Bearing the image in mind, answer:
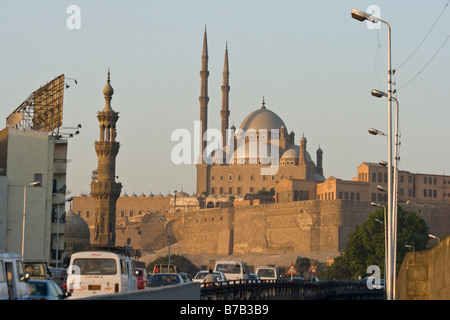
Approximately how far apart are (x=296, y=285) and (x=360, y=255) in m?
48.2

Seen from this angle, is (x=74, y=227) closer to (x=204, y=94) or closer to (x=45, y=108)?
(x=45, y=108)

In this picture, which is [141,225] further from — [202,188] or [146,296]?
[146,296]

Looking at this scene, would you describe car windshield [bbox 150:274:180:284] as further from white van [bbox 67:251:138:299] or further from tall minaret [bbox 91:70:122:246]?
tall minaret [bbox 91:70:122:246]

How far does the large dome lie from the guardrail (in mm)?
95562

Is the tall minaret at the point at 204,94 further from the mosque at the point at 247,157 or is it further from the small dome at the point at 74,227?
the small dome at the point at 74,227

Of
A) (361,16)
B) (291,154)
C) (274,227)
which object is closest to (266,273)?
(361,16)

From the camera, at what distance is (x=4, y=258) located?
49.5 ft

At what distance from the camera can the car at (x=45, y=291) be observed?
1615 centimetres

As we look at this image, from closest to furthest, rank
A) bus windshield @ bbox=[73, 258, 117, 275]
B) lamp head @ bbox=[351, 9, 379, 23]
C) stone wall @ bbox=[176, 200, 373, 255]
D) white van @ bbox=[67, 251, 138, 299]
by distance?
white van @ bbox=[67, 251, 138, 299]
bus windshield @ bbox=[73, 258, 117, 275]
lamp head @ bbox=[351, 9, 379, 23]
stone wall @ bbox=[176, 200, 373, 255]

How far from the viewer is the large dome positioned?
5502 inches

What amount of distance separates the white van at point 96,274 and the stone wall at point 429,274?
4.80m

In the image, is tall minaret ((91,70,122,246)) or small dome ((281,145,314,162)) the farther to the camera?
small dome ((281,145,314,162))

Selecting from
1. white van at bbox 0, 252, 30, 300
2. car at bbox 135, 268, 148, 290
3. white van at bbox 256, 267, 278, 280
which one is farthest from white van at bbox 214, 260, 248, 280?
white van at bbox 0, 252, 30, 300
